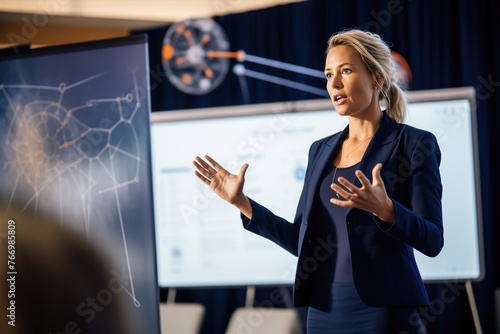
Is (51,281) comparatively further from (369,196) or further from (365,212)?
(369,196)

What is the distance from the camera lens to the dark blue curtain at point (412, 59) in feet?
13.6

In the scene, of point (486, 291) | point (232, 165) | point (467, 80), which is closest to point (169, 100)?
point (232, 165)

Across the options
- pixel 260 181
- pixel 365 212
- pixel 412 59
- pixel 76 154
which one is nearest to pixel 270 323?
pixel 260 181

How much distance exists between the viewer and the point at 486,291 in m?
4.12

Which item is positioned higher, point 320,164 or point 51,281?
point 320,164

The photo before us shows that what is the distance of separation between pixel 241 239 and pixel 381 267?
2.29 meters

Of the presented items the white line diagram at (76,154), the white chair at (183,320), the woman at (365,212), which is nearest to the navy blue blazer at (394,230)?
the woman at (365,212)

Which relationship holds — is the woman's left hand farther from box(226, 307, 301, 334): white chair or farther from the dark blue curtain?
the dark blue curtain

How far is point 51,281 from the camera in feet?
7.30

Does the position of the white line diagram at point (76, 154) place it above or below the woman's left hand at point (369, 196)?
above

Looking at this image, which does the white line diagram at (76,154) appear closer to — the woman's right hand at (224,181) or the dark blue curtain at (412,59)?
the woman's right hand at (224,181)

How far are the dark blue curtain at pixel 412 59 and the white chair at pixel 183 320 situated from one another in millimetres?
1574

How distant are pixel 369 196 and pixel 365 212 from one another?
0.20 metres

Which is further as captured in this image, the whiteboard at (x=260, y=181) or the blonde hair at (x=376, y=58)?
the whiteboard at (x=260, y=181)
